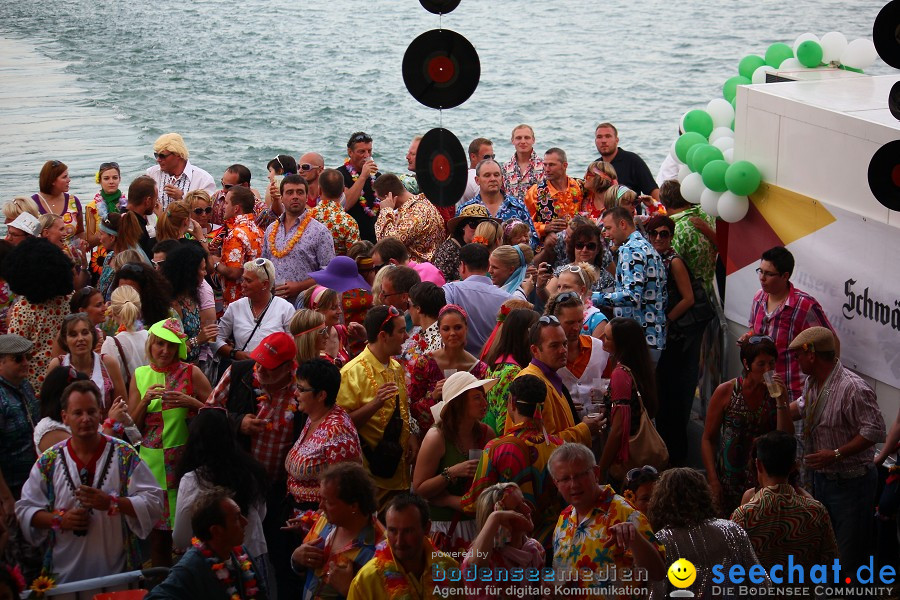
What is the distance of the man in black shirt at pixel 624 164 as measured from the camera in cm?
927

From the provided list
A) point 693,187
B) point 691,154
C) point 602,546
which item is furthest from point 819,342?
point 691,154

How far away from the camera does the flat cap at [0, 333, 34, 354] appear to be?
4.95 meters

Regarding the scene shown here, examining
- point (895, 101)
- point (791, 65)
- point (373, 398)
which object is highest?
point (895, 101)


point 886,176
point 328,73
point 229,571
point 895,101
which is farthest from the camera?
point 328,73

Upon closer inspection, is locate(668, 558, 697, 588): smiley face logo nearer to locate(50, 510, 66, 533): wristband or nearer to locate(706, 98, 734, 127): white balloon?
locate(50, 510, 66, 533): wristband

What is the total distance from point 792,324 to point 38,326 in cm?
408

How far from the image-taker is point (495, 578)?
3771 mm

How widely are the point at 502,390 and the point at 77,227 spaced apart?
4.24 metres

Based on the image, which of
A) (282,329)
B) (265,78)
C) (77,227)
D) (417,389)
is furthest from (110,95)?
(417,389)

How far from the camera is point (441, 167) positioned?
6195 mm

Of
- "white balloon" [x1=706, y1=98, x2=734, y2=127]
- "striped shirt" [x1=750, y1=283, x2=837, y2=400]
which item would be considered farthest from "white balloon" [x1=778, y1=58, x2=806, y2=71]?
"striped shirt" [x1=750, y1=283, x2=837, y2=400]

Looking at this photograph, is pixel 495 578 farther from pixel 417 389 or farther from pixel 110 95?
pixel 110 95

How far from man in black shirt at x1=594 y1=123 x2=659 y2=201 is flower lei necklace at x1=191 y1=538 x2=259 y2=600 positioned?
6.16 meters

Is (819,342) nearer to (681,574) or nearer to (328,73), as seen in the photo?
(681,574)
